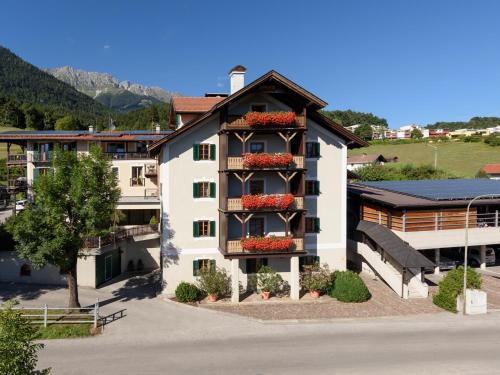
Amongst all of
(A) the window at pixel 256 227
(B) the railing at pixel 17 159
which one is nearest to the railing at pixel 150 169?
(B) the railing at pixel 17 159

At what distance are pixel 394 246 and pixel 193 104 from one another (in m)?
19.2

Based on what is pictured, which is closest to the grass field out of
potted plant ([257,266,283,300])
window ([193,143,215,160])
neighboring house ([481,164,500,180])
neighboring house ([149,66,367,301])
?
neighboring house ([481,164,500,180])

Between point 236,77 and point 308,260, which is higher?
point 236,77

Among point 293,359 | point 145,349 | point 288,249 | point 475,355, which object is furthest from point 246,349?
point 475,355

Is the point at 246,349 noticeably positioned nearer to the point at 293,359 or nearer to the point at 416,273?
the point at 293,359

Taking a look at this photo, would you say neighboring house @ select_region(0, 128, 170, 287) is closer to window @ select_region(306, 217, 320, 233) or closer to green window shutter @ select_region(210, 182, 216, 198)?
green window shutter @ select_region(210, 182, 216, 198)

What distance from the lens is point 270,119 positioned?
2773 centimetres

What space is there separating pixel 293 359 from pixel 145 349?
7.48 m

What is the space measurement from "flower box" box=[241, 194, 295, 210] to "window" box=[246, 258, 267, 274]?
4.69 m

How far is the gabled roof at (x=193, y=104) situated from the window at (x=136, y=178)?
35.8ft

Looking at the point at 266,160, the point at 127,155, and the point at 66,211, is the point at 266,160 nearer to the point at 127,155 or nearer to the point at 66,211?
the point at 66,211

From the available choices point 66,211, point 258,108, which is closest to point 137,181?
point 66,211

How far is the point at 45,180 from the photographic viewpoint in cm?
2345

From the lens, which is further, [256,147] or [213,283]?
[256,147]
